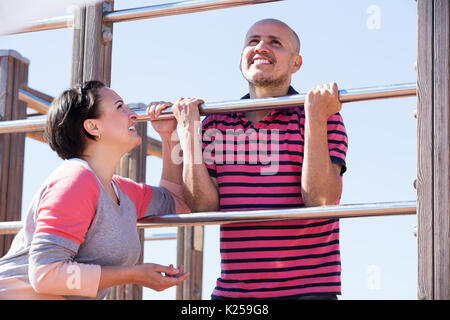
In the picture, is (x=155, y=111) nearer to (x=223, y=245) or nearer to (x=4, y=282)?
(x=223, y=245)

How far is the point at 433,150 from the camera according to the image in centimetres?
131

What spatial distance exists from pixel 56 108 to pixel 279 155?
46 cm

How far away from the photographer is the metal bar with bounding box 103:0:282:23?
161cm

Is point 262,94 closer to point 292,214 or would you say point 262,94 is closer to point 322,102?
point 322,102

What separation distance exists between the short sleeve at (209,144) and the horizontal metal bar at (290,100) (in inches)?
4.1

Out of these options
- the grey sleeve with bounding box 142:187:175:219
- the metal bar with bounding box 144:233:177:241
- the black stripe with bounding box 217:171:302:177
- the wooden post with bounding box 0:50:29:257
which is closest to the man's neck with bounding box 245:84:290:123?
the black stripe with bounding box 217:171:302:177

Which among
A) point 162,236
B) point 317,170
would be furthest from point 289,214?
point 162,236

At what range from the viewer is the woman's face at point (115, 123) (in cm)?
153

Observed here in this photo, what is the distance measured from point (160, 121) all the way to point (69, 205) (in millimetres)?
393

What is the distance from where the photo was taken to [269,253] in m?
1.54

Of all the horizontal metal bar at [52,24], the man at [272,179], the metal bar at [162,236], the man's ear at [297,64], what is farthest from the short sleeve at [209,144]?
the metal bar at [162,236]

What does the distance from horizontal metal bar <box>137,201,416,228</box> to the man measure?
0.29 feet

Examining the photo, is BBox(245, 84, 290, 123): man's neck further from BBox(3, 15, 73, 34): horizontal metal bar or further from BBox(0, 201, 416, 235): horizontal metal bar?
BBox(3, 15, 73, 34): horizontal metal bar
